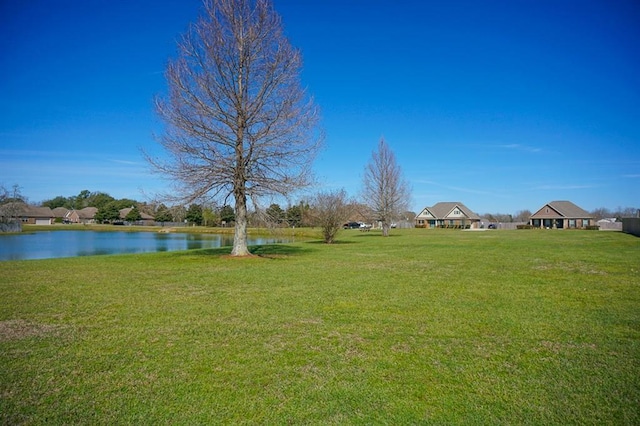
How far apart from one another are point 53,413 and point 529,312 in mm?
6841

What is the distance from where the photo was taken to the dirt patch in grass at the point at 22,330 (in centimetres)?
517

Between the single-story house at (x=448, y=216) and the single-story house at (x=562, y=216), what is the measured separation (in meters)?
13.0

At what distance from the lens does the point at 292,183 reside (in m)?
15.6

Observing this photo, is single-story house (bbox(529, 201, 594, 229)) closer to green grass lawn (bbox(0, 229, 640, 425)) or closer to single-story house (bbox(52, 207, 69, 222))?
green grass lawn (bbox(0, 229, 640, 425))

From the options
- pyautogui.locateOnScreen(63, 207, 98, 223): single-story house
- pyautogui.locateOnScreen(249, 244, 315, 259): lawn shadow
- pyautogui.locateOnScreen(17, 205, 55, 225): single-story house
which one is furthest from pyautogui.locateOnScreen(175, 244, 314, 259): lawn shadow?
pyautogui.locateOnScreen(63, 207, 98, 223): single-story house

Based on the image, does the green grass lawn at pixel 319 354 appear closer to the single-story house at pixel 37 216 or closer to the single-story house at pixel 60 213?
the single-story house at pixel 37 216

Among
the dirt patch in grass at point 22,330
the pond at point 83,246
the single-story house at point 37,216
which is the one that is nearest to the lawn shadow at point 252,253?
the pond at point 83,246

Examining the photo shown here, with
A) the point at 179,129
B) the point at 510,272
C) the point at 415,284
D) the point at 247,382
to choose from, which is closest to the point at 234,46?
the point at 179,129

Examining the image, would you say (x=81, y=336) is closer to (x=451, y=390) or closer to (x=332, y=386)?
(x=332, y=386)

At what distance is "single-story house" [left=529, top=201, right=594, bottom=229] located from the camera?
66.3 m

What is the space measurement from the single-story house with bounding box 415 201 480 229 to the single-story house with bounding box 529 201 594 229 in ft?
42.6

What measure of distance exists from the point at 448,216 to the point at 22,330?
Result: 275 feet

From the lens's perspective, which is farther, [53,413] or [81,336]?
[81,336]

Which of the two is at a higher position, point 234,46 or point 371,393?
point 234,46
